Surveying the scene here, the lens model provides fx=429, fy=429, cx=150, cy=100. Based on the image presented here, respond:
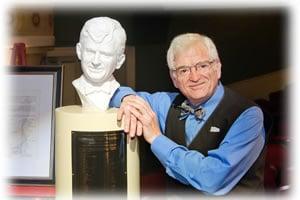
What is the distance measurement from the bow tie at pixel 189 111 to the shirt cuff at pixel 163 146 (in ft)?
0.31

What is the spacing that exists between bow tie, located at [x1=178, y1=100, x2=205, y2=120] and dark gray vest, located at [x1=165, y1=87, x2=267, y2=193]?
0.02 metres

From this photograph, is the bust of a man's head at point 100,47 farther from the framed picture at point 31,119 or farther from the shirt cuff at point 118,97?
the framed picture at point 31,119

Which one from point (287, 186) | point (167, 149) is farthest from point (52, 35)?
point (287, 186)

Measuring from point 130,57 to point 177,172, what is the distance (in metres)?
0.56

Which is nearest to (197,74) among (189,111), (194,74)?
(194,74)

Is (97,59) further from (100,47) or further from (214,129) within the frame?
(214,129)

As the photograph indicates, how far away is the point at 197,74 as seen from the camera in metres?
1.18

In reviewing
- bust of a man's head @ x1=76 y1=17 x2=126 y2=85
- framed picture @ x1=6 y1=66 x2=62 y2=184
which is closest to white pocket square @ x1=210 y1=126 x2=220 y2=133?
bust of a man's head @ x1=76 y1=17 x2=126 y2=85

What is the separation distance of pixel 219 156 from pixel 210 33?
46 cm

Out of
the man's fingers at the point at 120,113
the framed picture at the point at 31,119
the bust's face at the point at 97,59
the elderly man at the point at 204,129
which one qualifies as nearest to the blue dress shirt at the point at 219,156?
the elderly man at the point at 204,129

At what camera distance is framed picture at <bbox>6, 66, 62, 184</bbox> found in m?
1.36

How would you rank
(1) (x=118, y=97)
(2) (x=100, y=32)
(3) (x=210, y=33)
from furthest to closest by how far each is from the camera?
1. (3) (x=210, y=33)
2. (1) (x=118, y=97)
3. (2) (x=100, y=32)

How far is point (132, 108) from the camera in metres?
1.23

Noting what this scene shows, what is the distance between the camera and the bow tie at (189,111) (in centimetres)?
123
